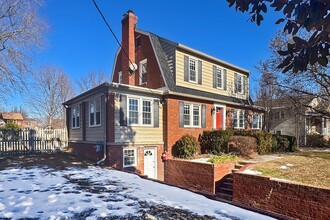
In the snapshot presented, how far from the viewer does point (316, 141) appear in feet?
85.0

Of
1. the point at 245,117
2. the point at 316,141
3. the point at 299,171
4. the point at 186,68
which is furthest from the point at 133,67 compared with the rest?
the point at 316,141

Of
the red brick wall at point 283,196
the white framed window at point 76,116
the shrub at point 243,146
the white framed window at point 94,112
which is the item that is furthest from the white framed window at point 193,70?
the white framed window at point 76,116

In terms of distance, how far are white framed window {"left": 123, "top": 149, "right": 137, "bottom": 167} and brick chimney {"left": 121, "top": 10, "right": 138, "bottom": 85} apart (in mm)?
5077

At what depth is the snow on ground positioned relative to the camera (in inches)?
170

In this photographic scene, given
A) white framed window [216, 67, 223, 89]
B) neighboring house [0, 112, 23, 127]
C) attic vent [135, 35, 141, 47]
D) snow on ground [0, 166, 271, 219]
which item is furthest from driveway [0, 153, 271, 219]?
neighboring house [0, 112, 23, 127]

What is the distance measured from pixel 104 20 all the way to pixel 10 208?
7072 millimetres

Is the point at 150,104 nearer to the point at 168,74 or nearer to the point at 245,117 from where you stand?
the point at 168,74

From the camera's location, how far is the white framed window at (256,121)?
69.1 feet

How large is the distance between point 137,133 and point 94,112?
2805 millimetres

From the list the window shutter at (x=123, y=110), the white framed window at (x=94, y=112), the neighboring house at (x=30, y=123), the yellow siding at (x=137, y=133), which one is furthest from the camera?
the neighboring house at (x=30, y=123)

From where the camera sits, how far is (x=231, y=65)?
58.8 ft

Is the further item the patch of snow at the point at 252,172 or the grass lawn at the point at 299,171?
the patch of snow at the point at 252,172

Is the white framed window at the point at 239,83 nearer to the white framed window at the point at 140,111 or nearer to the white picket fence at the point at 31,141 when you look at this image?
the white framed window at the point at 140,111

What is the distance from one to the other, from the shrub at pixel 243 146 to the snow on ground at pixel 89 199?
7.84 metres
